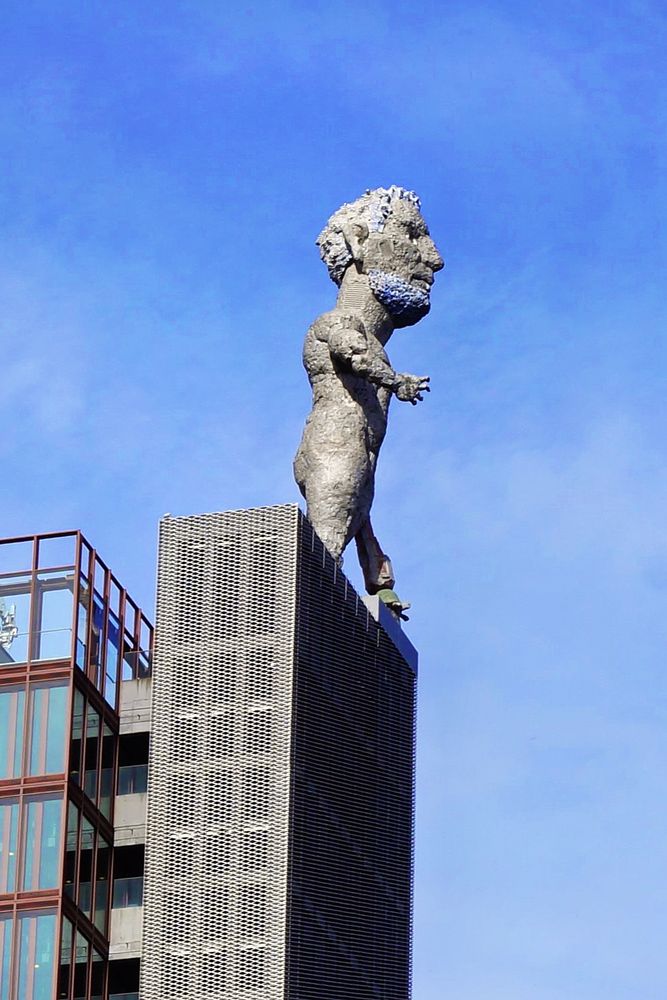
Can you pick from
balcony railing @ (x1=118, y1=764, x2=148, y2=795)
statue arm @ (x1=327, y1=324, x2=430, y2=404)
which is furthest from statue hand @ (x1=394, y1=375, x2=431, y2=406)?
balcony railing @ (x1=118, y1=764, x2=148, y2=795)

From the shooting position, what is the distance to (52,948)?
36312mm

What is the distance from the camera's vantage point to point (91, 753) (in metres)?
38.3

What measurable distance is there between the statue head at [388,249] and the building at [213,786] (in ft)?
16.6

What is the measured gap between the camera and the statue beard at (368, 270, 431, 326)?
134 feet

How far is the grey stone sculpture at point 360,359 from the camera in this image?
3941cm

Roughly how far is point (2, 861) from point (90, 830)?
4.69 ft

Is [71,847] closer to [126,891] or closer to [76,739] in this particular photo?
[126,891]

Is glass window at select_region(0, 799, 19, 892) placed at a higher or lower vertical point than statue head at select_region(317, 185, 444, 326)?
lower

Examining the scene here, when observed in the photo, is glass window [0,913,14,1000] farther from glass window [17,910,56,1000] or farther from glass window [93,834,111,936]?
glass window [93,834,111,936]

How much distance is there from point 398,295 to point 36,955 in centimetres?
1194

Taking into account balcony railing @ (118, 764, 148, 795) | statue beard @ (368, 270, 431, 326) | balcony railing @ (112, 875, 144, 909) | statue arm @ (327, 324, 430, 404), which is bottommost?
balcony railing @ (112, 875, 144, 909)

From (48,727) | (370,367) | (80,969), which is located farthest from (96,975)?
(370,367)

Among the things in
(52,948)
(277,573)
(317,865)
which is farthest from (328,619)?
(52,948)

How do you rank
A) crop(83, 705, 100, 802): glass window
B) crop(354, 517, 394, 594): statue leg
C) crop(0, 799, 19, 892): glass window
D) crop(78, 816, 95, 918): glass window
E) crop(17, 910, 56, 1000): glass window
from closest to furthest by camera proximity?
1. crop(17, 910, 56, 1000): glass window
2. crop(0, 799, 19, 892): glass window
3. crop(78, 816, 95, 918): glass window
4. crop(83, 705, 100, 802): glass window
5. crop(354, 517, 394, 594): statue leg
